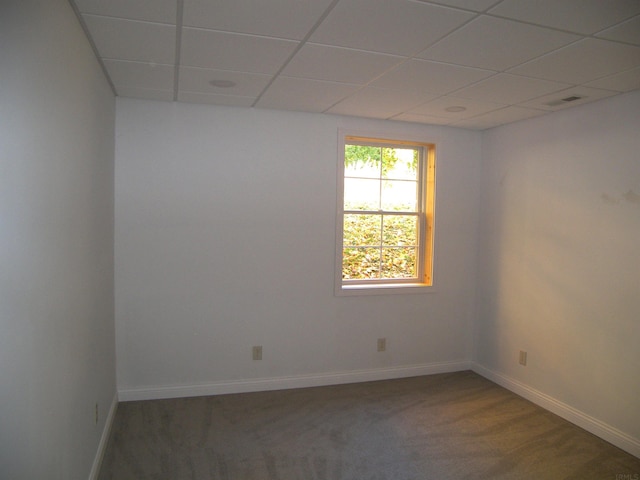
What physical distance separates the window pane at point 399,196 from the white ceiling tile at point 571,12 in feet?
7.69

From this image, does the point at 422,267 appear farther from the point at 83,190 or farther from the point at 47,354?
the point at 47,354

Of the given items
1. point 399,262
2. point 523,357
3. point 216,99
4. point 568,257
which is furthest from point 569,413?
point 216,99

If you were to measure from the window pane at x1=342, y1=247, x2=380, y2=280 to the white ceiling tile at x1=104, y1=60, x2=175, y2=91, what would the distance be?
83.0 inches

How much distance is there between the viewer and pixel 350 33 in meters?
2.14

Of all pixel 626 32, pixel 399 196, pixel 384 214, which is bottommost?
pixel 384 214

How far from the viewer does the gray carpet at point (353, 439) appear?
267 cm

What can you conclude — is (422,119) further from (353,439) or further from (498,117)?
(353,439)

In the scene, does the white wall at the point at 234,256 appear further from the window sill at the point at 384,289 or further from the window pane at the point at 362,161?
the window pane at the point at 362,161

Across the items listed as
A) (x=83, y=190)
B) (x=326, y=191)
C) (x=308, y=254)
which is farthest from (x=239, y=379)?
(x=83, y=190)

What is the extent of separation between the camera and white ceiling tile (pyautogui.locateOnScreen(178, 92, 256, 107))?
3.33 m

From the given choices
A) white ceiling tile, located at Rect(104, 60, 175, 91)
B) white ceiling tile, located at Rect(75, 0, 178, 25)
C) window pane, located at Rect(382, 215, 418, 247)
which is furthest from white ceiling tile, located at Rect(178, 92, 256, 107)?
window pane, located at Rect(382, 215, 418, 247)

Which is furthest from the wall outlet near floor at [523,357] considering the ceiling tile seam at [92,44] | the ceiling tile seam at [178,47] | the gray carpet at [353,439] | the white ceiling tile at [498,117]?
the ceiling tile seam at [92,44]

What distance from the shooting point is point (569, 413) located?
3428mm

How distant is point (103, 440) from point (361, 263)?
8.26 feet
